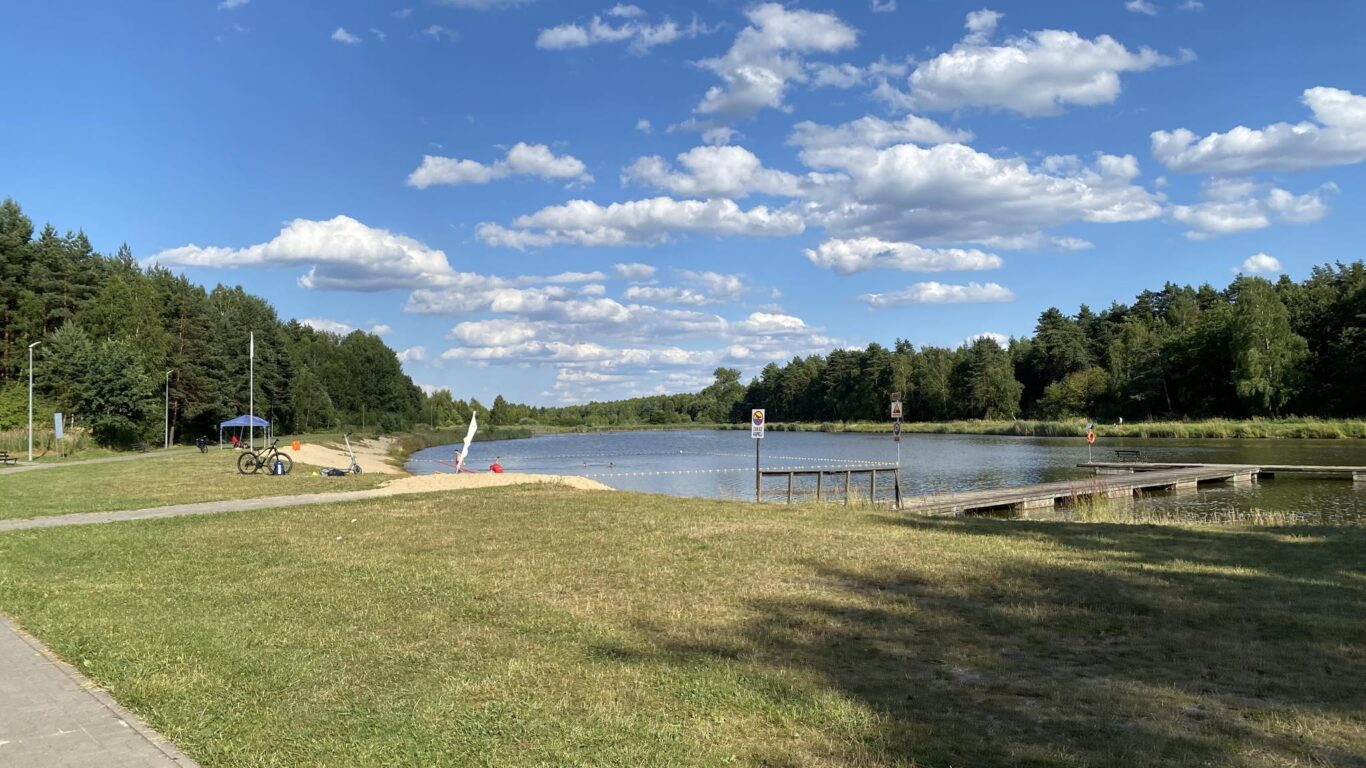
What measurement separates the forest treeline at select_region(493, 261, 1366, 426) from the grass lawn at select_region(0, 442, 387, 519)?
56.2 metres

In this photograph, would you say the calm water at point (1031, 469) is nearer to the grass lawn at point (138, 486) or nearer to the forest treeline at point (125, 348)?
the grass lawn at point (138, 486)

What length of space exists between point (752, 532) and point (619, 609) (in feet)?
17.6

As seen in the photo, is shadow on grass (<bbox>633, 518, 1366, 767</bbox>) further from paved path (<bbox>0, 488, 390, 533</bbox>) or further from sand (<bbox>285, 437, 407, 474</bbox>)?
sand (<bbox>285, 437, 407, 474</bbox>)

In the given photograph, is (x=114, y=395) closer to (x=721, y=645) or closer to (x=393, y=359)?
(x=721, y=645)

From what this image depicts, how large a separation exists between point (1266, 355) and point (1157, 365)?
13.1 metres

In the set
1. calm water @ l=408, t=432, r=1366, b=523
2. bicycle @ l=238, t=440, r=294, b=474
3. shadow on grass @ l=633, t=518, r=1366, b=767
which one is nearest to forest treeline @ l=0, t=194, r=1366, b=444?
calm water @ l=408, t=432, r=1366, b=523

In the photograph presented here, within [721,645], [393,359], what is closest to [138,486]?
[721,645]

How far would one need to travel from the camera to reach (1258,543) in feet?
38.7

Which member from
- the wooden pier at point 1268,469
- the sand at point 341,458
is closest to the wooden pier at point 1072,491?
the wooden pier at point 1268,469

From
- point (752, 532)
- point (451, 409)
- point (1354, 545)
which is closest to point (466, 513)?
point (752, 532)

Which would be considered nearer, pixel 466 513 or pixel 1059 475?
pixel 466 513

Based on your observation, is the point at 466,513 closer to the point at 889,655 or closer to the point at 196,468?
the point at 889,655

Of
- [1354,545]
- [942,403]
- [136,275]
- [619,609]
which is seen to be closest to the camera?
[619,609]

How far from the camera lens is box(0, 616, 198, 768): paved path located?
4.40m
